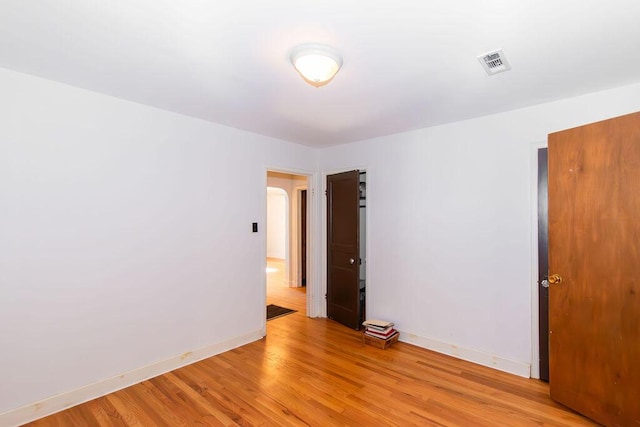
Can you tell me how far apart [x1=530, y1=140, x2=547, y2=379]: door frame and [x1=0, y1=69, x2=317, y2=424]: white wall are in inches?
113

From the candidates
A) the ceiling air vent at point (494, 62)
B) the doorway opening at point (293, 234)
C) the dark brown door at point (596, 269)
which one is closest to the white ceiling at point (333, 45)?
the ceiling air vent at point (494, 62)

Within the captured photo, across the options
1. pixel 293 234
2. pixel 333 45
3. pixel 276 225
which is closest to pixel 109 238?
pixel 333 45

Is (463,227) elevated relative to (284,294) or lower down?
elevated

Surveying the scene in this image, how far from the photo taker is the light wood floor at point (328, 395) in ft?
7.07

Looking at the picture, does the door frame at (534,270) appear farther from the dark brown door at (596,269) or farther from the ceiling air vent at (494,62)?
the ceiling air vent at (494,62)

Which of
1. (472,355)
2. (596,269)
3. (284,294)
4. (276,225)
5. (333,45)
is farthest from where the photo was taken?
(276,225)

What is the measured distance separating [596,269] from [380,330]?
6.71 feet

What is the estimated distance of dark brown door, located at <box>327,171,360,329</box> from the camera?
393cm

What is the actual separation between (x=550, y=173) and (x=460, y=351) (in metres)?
1.93

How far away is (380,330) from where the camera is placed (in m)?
3.43

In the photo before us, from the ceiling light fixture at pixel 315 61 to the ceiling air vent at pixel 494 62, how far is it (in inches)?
36.1

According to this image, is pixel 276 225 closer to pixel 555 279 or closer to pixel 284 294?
pixel 284 294

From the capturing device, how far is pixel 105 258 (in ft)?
8.16

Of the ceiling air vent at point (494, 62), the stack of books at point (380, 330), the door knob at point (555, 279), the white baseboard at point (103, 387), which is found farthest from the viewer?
the stack of books at point (380, 330)
